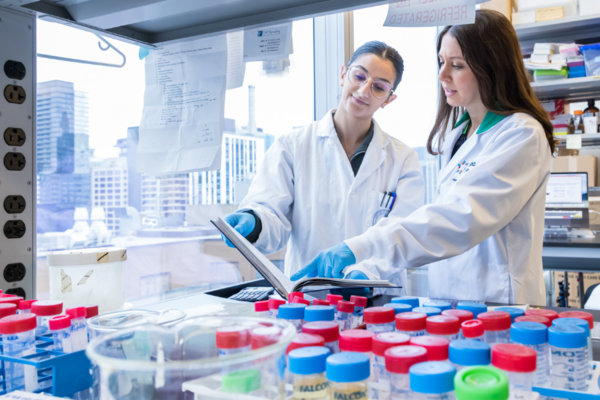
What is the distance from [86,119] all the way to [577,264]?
257 centimetres

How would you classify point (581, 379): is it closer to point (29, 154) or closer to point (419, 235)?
point (419, 235)

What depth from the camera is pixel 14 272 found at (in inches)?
36.4

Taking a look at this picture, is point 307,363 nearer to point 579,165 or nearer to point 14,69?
point 14,69

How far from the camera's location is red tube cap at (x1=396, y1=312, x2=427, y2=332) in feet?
1.78

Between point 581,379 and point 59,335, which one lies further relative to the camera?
point 59,335

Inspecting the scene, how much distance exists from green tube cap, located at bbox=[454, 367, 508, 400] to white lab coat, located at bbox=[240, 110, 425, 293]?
1.18 meters

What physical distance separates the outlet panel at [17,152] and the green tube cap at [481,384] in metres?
0.92

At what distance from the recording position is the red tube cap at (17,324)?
53 cm

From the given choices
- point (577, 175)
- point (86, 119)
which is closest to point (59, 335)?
point (86, 119)

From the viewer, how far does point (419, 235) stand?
1.19m

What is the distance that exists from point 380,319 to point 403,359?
0.57 ft

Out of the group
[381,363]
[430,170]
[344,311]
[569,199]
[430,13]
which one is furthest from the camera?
[430,170]

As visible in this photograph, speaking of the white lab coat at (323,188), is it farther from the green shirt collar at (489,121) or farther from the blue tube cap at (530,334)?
the blue tube cap at (530,334)

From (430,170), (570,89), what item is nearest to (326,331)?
(430,170)
